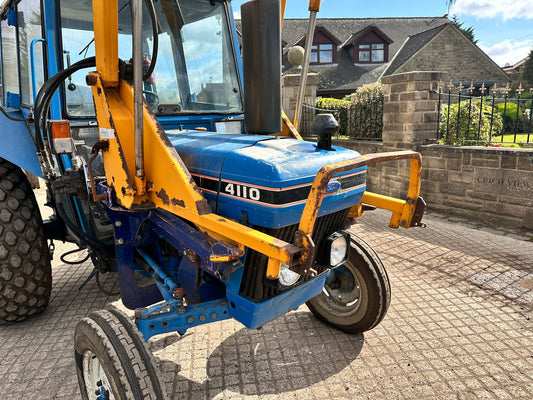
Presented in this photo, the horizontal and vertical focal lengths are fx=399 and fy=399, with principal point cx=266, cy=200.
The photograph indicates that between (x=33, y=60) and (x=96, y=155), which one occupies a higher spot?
(x=33, y=60)

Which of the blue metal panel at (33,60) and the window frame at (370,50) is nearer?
the blue metal panel at (33,60)

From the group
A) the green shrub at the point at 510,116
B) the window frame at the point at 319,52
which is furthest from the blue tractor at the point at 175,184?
the window frame at the point at 319,52

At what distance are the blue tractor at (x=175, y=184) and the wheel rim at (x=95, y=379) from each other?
10 millimetres

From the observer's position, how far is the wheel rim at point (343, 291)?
2832 mm

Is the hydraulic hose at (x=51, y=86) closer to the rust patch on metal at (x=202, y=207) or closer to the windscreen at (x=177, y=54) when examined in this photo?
the windscreen at (x=177, y=54)

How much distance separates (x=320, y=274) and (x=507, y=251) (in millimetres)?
3197

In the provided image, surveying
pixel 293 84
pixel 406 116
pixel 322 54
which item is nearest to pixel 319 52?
pixel 322 54

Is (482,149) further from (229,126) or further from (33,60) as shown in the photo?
(33,60)

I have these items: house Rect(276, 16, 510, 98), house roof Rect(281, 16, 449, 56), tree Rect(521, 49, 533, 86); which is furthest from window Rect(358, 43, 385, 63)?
tree Rect(521, 49, 533, 86)

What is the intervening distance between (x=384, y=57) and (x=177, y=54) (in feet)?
77.3

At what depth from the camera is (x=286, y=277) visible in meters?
1.99

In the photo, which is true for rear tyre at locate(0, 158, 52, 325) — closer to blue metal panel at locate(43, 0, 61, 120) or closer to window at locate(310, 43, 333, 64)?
blue metal panel at locate(43, 0, 61, 120)

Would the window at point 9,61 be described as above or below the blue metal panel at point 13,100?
above

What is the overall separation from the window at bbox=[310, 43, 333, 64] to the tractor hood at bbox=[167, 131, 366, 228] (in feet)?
75.0
